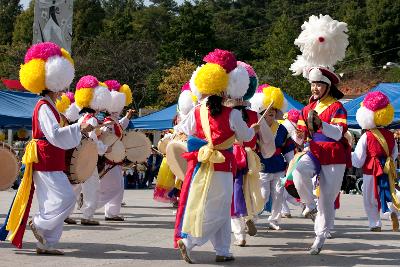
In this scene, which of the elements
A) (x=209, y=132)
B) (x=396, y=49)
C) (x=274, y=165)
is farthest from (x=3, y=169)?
(x=396, y=49)

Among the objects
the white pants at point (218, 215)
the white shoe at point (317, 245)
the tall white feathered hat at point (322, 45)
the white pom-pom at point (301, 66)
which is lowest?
the white shoe at point (317, 245)

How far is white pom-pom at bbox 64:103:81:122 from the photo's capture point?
36.2 feet

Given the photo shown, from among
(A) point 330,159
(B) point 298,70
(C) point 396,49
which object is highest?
(C) point 396,49

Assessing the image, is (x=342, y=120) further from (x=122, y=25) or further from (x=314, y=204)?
(x=122, y=25)

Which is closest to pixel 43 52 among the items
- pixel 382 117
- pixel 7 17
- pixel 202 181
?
pixel 202 181

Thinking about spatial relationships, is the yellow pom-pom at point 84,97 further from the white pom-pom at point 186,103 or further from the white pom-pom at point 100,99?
the white pom-pom at point 186,103

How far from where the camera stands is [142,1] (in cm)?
10519

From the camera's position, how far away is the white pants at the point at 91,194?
1071 centimetres

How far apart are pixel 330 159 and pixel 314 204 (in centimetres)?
62

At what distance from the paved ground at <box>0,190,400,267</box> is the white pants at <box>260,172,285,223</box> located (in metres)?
0.32

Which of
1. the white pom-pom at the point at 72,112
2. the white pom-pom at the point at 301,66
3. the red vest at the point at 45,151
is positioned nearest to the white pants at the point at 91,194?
the white pom-pom at the point at 72,112

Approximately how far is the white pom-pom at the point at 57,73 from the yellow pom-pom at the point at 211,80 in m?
1.44

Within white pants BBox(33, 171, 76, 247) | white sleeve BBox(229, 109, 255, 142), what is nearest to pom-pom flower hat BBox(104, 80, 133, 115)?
white pants BBox(33, 171, 76, 247)

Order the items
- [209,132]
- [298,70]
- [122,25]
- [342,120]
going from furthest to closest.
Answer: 1. [122,25]
2. [298,70]
3. [342,120]
4. [209,132]
